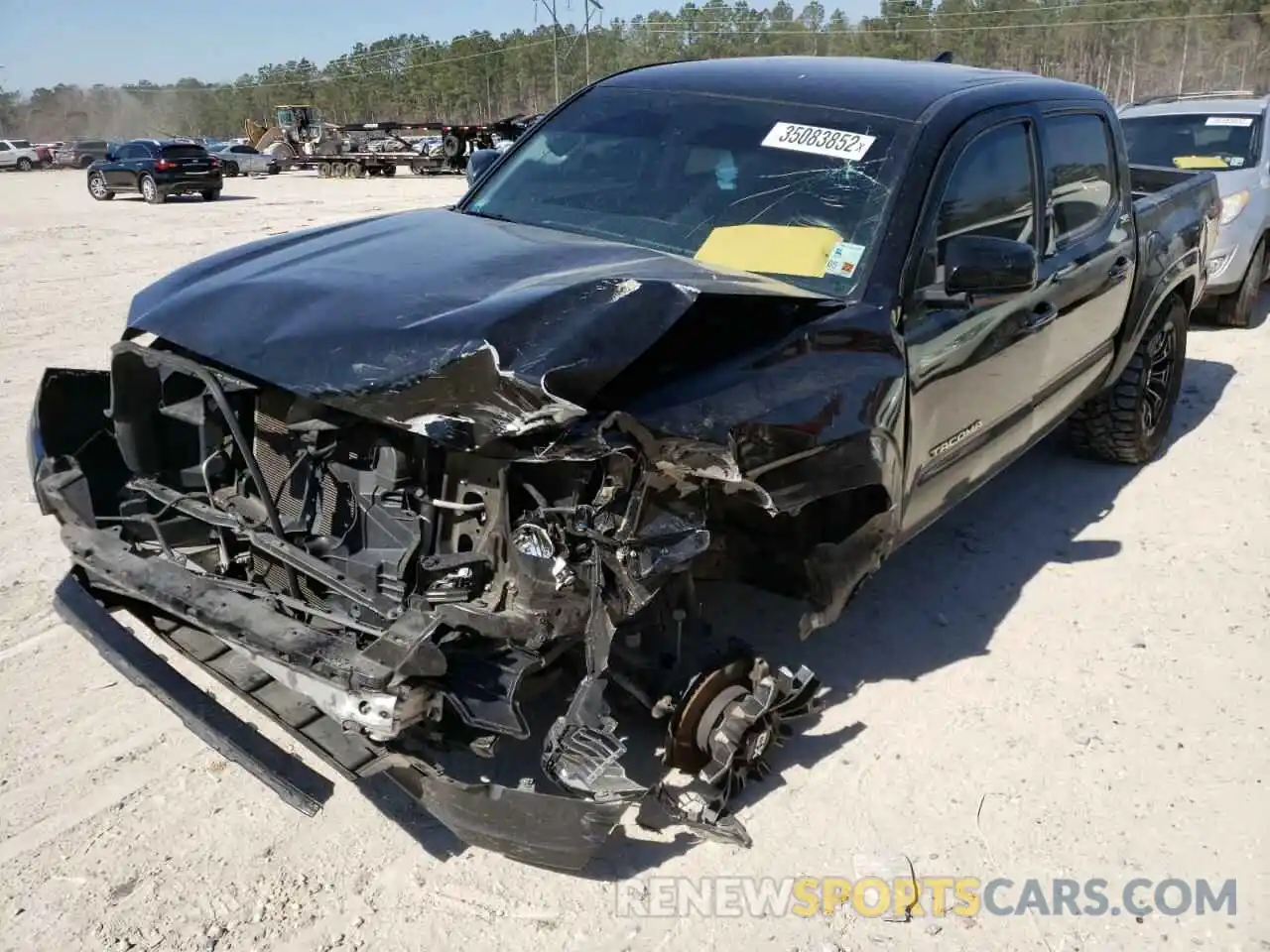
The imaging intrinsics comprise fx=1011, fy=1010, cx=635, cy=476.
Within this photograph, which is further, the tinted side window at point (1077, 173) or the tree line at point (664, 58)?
the tree line at point (664, 58)

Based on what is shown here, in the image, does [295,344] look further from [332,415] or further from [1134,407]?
[1134,407]

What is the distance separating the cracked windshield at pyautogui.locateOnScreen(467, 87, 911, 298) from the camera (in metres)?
3.24

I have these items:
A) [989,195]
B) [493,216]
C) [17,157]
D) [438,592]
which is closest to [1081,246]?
[989,195]

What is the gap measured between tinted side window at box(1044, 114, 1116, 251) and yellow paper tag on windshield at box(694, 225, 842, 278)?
131 centimetres

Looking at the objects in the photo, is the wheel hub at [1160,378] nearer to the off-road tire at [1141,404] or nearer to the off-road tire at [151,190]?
the off-road tire at [1141,404]

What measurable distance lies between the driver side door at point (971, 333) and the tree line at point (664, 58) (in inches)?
1926

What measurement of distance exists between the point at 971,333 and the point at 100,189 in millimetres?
26189

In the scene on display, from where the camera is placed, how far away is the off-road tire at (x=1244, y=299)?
8.59 meters

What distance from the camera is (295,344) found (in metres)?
2.57

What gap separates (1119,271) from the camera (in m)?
4.67

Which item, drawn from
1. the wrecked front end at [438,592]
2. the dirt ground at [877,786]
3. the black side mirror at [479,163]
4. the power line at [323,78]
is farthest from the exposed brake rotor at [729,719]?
the power line at [323,78]

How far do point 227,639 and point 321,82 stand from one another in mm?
102059

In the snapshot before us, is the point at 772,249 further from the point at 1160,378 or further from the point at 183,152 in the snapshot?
the point at 183,152
